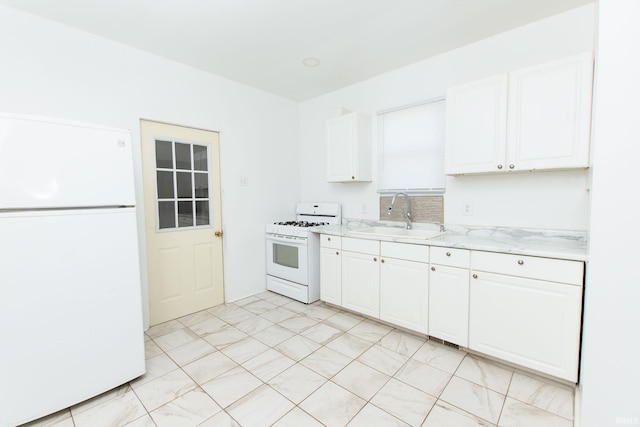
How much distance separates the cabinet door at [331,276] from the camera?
292cm

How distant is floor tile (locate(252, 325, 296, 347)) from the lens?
2395 mm

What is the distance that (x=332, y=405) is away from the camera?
1650mm

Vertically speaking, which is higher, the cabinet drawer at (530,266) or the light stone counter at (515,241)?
the light stone counter at (515,241)

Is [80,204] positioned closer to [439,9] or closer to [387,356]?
[387,356]

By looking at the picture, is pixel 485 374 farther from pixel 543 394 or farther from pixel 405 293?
pixel 405 293

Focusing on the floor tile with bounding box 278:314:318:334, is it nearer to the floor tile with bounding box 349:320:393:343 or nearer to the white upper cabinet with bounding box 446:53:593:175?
the floor tile with bounding box 349:320:393:343

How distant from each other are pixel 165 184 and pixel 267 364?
1.99 meters

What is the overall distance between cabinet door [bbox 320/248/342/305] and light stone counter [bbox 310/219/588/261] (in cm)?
40

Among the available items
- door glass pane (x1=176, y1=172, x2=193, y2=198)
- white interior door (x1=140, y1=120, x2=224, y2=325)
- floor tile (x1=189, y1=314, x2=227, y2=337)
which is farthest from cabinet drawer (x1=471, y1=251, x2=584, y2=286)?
door glass pane (x1=176, y1=172, x2=193, y2=198)

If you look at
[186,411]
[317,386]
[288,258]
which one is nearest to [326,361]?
[317,386]

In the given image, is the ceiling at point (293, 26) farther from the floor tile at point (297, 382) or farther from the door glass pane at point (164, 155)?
the floor tile at point (297, 382)

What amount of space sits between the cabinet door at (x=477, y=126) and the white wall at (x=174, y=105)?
224cm

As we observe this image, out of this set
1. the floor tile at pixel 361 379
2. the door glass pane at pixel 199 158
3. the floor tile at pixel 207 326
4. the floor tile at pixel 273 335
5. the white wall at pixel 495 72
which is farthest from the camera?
the door glass pane at pixel 199 158

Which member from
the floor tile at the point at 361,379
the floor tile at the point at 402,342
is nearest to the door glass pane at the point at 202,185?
the floor tile at the point at 361,379
